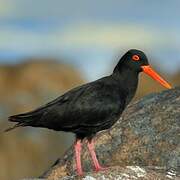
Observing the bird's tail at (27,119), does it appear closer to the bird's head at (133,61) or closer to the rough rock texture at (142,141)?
the rough rock texture at (142,141)

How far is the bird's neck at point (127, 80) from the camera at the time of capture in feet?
58.0

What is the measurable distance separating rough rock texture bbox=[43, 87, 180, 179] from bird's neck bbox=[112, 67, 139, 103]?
0.89m

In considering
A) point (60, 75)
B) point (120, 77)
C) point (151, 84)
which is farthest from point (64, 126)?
point (60, 75)

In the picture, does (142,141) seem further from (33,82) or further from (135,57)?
(33,82)

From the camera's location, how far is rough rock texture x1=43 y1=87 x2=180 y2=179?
17500mm

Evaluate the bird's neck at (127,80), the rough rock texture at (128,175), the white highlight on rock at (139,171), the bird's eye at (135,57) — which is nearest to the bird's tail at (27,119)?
the bird's neck at (127,80)

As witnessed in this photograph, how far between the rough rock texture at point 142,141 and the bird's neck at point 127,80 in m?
0.89

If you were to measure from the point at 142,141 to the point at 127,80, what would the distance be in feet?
4.55

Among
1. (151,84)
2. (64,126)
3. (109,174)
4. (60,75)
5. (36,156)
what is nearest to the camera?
(109,174)

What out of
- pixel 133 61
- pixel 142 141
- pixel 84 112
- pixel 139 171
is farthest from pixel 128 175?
pixel 133 61

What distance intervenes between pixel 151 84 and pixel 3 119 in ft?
36.9

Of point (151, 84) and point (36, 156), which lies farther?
point (151, 84)

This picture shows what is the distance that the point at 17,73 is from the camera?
233 ft

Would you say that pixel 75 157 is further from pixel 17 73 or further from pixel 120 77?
pixel 17 73
